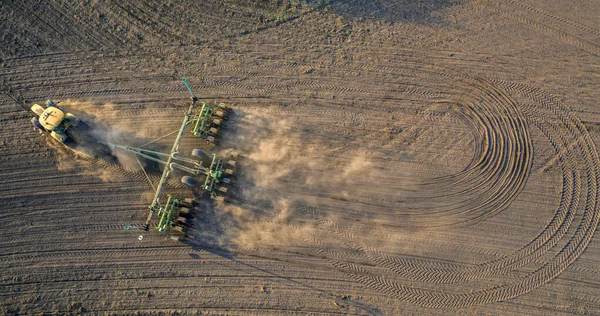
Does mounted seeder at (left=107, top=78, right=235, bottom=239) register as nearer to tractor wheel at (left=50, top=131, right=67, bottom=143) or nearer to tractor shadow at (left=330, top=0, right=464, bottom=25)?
tractor wheel at (left=50, top=131, right=67, bottom=143)

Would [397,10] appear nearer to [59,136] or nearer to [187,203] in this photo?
[187,203]

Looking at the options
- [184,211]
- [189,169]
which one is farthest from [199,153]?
[184,211]

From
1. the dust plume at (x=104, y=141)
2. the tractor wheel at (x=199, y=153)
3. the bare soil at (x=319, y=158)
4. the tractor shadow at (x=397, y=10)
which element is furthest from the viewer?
the tractor shadow at (x=397, y=10)

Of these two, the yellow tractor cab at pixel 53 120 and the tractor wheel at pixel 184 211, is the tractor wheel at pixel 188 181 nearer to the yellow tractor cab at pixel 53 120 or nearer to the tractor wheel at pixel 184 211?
the tractor wheel at pixel 184 211

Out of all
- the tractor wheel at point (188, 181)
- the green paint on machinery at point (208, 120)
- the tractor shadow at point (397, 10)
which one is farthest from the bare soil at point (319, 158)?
the tractor wheel at point (188, 181)

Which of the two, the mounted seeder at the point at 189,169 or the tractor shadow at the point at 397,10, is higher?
the tractor shadow at the point at 397,10

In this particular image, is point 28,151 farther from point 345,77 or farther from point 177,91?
point 345,77

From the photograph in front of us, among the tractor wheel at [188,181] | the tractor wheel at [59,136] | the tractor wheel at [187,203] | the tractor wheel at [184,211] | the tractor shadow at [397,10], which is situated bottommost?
the tractor wheel at [184,211]
